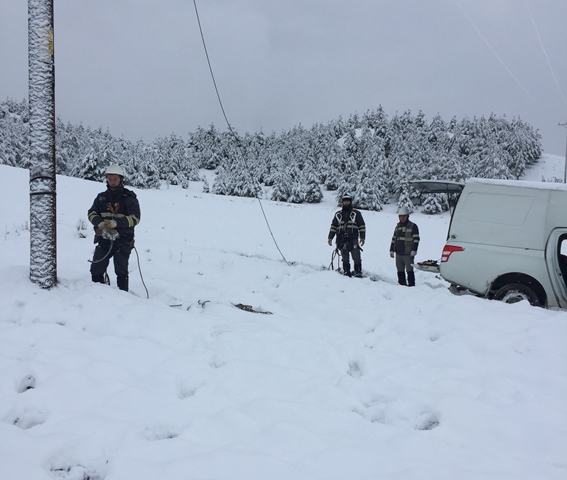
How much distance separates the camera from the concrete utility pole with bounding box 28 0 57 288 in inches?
182

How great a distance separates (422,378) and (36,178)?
202 inches

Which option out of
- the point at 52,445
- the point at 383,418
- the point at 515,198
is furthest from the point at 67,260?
the point at 515,198

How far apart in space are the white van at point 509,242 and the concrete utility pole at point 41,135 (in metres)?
6.53

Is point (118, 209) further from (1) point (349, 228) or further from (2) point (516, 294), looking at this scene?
(2) point (516, 294)

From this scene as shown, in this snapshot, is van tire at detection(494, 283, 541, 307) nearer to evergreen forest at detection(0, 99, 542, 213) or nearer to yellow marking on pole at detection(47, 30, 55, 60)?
yellow marking on pole at detection(47, 30, 55, 60)

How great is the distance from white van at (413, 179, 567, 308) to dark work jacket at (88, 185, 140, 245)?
18.5 ft

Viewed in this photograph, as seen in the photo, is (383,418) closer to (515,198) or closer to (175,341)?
(175,341)

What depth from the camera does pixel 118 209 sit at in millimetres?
5895

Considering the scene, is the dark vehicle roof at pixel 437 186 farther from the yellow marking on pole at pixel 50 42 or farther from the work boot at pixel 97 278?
the yellow marking on pole at pixel 50 42

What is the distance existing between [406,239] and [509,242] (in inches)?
107

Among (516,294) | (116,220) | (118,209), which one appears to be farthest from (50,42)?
(516,294)

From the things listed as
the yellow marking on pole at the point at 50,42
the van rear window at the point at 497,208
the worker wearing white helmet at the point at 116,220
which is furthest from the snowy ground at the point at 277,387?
the yellow marking on pole at the point at 50,42

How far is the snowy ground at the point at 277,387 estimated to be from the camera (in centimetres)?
237

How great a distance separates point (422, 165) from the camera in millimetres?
56656
